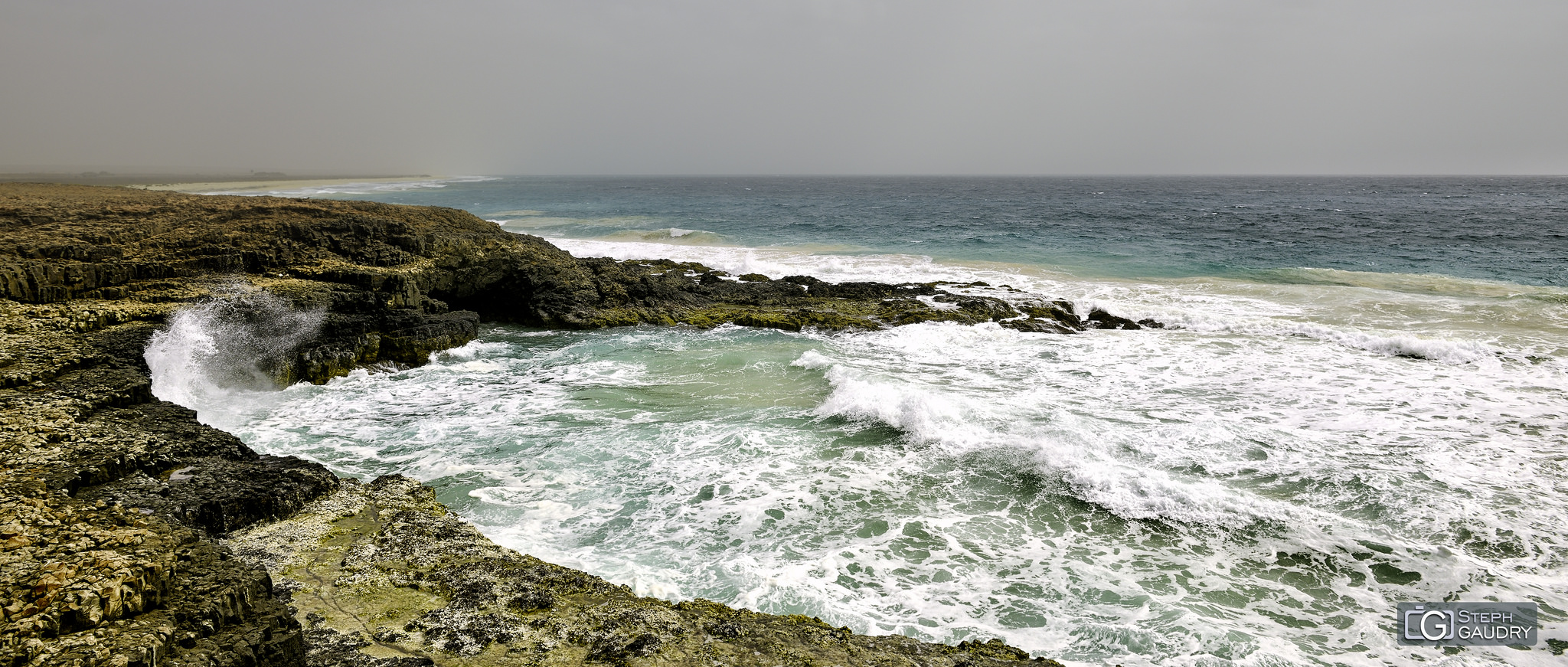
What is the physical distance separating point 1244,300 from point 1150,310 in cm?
367

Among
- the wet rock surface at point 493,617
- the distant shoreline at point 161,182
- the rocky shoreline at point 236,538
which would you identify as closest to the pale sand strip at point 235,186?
the distant shoreline at point 161,182

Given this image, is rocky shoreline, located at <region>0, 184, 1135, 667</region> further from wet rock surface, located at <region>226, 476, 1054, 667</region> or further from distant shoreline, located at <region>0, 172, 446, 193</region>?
distant shoreline, located at <region>0, 172, 446, 193</region>

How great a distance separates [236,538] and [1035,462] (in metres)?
7.68

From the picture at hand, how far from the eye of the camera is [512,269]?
16594 millimetres

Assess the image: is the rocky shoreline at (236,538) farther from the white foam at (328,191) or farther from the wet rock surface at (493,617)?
the white foam at (328,191)

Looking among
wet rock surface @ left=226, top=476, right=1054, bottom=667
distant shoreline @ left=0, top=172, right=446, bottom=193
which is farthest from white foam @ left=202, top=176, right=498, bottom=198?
wet rock surface @ left=226, top=476, right=1054, bottom=667

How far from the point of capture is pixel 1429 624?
5441 mm

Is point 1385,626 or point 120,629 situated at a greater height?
point 120,629

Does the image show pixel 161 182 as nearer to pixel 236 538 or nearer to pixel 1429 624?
pixel 236 538

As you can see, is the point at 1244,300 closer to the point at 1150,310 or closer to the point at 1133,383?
the point at 1150,310

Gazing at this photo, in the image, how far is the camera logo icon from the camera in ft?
17.4

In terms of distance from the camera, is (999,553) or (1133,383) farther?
(1133,383)

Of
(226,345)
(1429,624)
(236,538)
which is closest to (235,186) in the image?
(226,345)

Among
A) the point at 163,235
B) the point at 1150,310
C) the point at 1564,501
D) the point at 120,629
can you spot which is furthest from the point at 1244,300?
the point at 163,235
